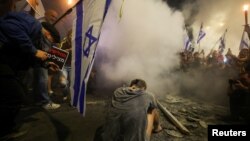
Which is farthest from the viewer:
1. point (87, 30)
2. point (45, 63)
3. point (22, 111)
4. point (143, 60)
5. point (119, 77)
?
point (143, 60)

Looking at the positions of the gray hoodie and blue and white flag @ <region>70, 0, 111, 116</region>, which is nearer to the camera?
blue and white flag @ <region>70, 0, 111, 116</region>

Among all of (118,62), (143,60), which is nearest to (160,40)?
(143,60)

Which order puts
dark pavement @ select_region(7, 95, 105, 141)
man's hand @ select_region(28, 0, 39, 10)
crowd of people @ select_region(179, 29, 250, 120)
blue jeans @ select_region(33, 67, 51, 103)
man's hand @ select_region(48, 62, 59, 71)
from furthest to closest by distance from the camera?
man's hand @ select_region(28, 0, 39, 10), crowd of people @ select_region(179, 29, 250, 120), blue jeans @ select_region(33, 67, 51, 103), dark pavement @ select_region(7, 95, 105, 141), man's hand @ select_region(48, 62, 59, 71)

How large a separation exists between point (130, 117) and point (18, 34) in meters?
2.02

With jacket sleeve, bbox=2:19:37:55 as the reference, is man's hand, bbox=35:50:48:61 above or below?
below

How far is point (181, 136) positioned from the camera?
453 centimetres

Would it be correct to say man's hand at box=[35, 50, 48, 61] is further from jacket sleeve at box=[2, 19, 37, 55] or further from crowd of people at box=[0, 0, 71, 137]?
jacket sleeve at box=[2, 19, 37, 55]

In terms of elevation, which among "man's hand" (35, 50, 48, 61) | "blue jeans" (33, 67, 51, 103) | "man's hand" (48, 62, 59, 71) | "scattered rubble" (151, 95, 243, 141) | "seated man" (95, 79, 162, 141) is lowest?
"scattered rubble" (151, 95, 243, 141)

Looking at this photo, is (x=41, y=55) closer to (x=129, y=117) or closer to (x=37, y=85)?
(x=129, y=117)

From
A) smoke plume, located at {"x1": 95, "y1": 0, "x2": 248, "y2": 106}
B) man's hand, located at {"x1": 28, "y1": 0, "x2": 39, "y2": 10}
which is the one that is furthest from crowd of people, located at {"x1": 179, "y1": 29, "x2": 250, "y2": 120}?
man's hand, located at {"x1": 28, "y1": 0, "x2": 39, "y2": 10}

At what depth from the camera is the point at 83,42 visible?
116 inches

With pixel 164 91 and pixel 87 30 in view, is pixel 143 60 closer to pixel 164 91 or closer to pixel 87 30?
pixel 164 91

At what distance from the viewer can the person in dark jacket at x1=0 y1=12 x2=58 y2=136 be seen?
109 inches

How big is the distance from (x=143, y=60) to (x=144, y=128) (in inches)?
280
